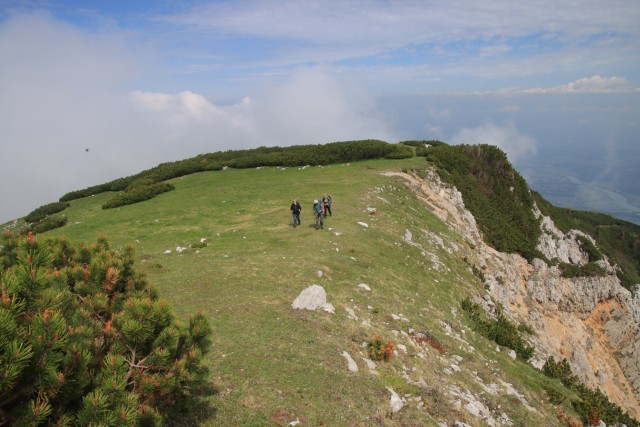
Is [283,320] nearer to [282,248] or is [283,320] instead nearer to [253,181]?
[282,248]

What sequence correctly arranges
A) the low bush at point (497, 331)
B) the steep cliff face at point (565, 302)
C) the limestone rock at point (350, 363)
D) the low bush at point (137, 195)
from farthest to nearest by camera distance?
the low bush at point (137, 195), the steep cliff face at point (565, 302), the low bush at point (497, 331), the limestone rock at point (350, 363)

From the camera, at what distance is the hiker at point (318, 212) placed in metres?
24.7

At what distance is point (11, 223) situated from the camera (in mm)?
39375

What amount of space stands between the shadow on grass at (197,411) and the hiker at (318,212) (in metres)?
15.8

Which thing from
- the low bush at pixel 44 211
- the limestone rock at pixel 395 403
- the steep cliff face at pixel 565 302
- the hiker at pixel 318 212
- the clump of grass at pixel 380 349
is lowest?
the steep cliff face at pixel 565 302

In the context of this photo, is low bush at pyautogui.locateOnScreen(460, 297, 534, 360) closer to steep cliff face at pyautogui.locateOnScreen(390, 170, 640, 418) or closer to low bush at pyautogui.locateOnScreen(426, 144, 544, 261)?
steep cliff face at pyautogui.locateOnScreen(390, 170, 640, 418)

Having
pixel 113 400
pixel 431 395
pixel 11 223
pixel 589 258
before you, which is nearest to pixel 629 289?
pixel 589 258

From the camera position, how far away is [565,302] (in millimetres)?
36688

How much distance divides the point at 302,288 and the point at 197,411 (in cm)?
858

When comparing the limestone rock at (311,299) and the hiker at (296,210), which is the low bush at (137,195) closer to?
the hiker at (296,210)

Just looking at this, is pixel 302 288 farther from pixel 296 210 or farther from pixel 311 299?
pixel 296 210

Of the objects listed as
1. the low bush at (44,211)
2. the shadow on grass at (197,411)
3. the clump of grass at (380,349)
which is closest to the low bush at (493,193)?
the clump of grass at (380,349)

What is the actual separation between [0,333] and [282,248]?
1819 centimetres

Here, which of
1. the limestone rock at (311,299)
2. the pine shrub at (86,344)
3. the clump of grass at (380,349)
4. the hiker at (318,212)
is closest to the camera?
the pine shrub at (86,344)
